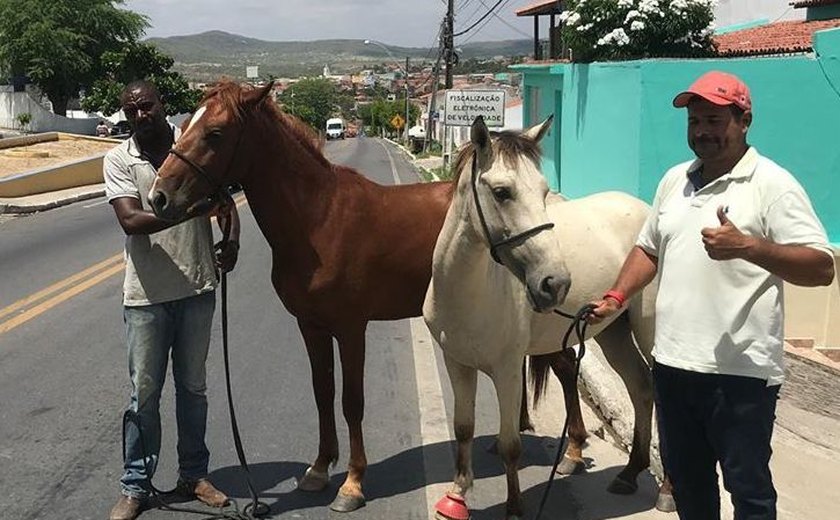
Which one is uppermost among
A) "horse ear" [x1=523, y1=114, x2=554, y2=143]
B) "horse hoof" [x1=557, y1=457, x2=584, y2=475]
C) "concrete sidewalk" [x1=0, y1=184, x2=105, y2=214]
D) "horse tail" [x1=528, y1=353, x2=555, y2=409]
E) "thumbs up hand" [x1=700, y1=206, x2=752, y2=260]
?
"horse ear" [x1=523, y1=114, x2=554, y2=143]

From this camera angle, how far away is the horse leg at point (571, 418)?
472 centimetres

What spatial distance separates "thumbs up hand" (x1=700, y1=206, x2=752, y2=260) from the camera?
8.38ft

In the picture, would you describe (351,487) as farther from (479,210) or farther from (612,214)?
(612,214)

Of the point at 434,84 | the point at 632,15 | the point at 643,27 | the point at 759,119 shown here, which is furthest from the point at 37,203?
the point at 434,84

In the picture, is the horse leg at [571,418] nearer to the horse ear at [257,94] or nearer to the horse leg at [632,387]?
the horse leg at [632,387]

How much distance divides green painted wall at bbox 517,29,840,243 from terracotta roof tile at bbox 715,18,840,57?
2407 millimetres

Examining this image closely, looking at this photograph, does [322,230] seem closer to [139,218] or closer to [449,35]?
[139,218]

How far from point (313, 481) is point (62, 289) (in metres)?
6.35

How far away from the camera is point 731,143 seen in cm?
278

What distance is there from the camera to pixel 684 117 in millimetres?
11031

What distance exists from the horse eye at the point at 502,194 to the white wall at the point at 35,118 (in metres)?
47.7

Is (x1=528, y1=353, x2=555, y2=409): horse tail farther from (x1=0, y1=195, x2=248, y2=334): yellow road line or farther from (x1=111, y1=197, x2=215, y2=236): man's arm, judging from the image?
(x1=0, y1=195, x2=248, y2=334): yellow road line

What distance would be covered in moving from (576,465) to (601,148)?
32.2ft

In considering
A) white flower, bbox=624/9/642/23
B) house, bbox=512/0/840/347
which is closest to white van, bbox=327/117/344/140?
house, bbox=512/0/840/347
